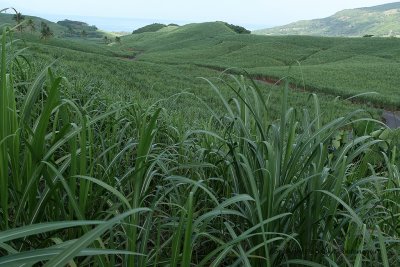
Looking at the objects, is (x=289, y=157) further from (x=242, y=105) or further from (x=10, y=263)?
(x=10, y=263)

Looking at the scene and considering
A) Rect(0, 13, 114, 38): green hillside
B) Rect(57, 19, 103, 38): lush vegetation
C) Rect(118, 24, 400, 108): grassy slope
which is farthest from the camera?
Rect(57, 19, 103, 38): lush vegetation

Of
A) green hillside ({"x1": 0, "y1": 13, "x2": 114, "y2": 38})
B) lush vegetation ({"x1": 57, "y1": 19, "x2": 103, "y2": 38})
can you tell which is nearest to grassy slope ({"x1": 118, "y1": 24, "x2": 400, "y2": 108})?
green hillside ({"x1": 0, "y1": 13, "x2": 114, "y2": 38})

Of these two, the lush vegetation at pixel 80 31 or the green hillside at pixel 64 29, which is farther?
the lush vegetation at pixel 80 31

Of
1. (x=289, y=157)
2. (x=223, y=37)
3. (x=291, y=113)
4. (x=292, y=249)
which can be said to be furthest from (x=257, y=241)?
(x=223, y=37)

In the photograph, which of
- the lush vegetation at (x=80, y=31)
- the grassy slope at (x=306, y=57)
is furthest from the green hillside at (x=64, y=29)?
the grassy slope at (x=306, y=57)

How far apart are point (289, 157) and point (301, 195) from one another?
21 cm

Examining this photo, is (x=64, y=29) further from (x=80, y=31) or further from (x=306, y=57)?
(x=306, y=57)

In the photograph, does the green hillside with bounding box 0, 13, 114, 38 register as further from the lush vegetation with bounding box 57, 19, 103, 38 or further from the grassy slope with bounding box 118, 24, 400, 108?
the grassy slope with bounding box 118, 24, 400, 108

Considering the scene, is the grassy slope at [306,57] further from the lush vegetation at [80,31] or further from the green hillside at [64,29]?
the lush vegetation at [80,31]

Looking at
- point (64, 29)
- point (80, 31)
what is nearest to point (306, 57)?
point (64, 29)

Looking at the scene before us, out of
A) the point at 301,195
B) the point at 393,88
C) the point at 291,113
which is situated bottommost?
the point at 393,88

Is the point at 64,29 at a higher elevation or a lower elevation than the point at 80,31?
higher

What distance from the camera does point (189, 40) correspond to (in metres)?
79.8

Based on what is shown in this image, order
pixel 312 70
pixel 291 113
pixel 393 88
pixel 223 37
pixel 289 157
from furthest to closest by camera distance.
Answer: pixel 223 37 → pixel 312 70 → pixel 393 88 → pixel 291 113 → pixel 289 157
